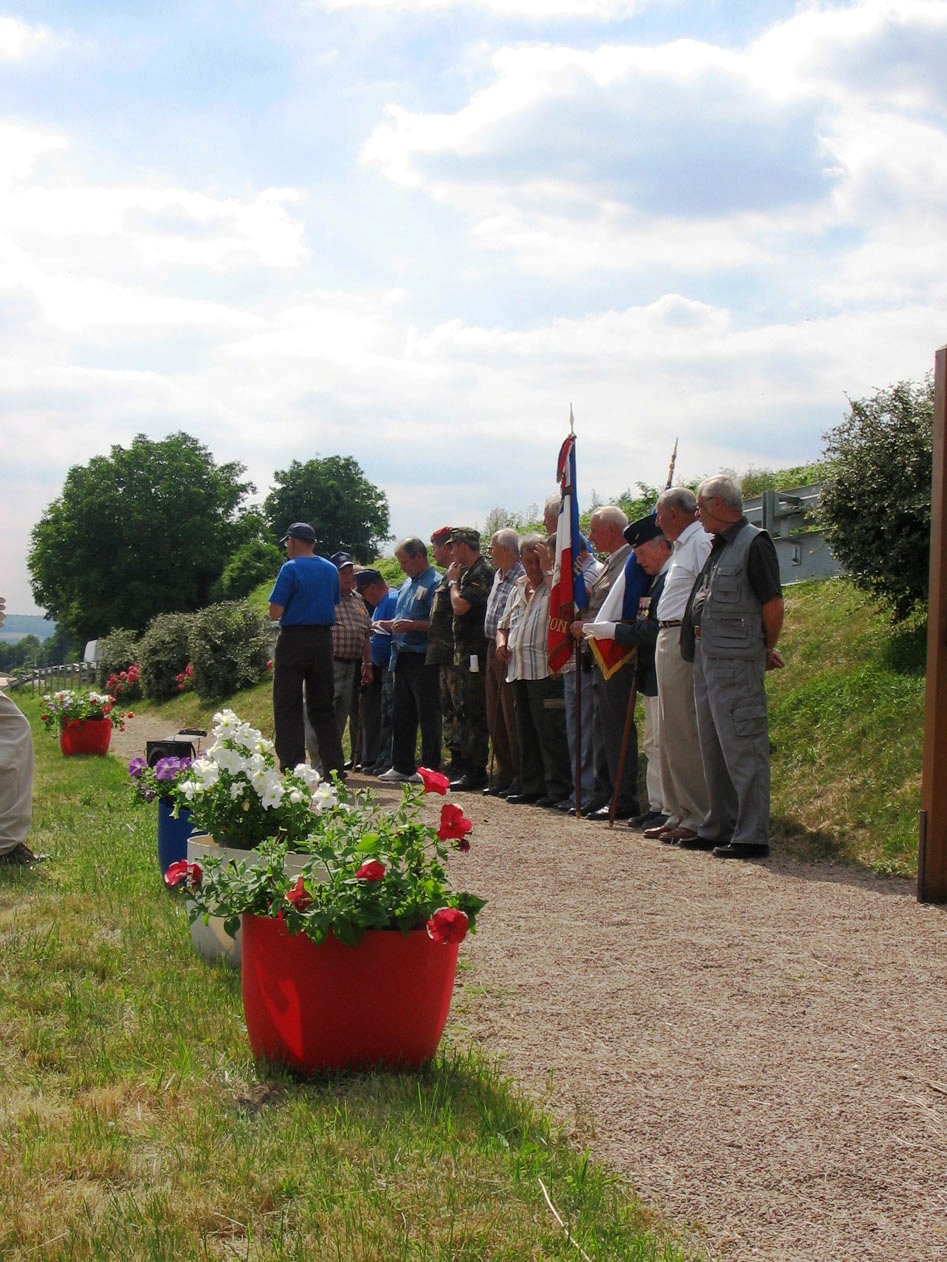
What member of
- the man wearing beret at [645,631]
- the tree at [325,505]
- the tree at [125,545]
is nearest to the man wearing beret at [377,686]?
the man wearing beret at [645,631]

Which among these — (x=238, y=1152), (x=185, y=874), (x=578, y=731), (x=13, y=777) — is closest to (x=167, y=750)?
(x=13, y=777)

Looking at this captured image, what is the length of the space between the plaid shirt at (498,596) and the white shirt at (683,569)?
107 inches

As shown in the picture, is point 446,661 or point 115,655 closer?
point 446,661

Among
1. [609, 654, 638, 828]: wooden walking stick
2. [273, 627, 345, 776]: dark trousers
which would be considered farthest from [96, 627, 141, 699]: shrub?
[609, 654, 638, 828]: wooden walking stick

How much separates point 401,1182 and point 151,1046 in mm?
1377

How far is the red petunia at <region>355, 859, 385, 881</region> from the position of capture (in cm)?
371

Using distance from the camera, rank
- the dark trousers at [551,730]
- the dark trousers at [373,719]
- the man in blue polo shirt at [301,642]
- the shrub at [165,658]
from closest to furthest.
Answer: the dark trousers at [551,730], the man in blue polo shirt at [301,642], the dark trousers at [373,719], the shrub at [165,658]

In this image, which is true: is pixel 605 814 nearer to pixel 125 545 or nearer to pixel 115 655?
pixel 115 655

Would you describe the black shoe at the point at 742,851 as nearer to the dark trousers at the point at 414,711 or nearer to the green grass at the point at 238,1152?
the green grass at the point at 238,1152

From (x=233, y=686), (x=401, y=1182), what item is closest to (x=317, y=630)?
(x=401, y=1182)

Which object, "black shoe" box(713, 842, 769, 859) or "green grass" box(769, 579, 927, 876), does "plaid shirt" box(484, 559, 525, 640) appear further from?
"black shoe" box(713, 842, 769, 859)

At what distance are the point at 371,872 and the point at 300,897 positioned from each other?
8.7 inches

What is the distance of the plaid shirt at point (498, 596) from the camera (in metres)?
11.6

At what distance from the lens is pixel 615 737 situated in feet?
32.5
